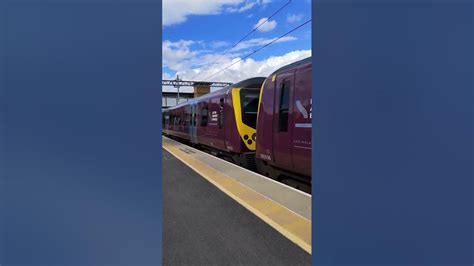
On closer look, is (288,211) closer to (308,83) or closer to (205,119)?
(308,83)

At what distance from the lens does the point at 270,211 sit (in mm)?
4867

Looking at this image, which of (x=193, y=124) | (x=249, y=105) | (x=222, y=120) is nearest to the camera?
(x=249, y=105)

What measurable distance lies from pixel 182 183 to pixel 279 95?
2845 millimetres

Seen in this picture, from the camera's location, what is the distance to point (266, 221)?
4.46 meters

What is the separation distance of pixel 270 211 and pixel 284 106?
2318 millimetres

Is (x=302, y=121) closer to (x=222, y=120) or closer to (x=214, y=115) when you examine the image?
(x=222, y=120)

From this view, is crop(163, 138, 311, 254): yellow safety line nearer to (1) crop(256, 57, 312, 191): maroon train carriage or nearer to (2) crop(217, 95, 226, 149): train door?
(1) crop(256, 57, 312, 191): maroon train carriage

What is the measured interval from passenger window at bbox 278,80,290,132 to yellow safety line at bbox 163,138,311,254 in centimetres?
134

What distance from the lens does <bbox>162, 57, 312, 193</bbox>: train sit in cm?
565

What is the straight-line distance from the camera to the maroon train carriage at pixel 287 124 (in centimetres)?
555

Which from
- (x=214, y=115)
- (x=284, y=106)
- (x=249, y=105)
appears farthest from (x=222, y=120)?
(x=284, y=106)

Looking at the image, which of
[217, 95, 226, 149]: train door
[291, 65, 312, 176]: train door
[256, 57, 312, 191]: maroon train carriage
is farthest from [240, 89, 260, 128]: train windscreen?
[291, 65, 312, 176]: train door

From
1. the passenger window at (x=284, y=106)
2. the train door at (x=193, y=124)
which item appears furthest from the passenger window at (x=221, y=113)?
the passenger window at (x=284, y=106)

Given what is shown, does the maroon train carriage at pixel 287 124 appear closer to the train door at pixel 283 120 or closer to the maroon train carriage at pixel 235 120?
the train door at pixel 283 120
